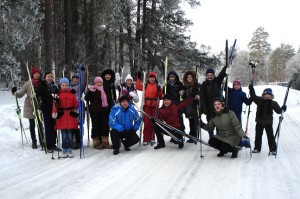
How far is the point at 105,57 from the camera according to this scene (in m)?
24.2

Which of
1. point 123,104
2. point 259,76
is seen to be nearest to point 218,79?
point 123,104

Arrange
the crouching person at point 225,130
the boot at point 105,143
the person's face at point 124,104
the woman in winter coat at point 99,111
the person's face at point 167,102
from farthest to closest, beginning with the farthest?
1. the person's face at point 167,102
2. the boot at point 105,143
3. the woman in winter coat at point 99,111
4. the person's face at point 124,104
5. the crouching person at point 225,130

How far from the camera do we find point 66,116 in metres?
6.93

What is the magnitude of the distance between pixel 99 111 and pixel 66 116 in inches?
34.1

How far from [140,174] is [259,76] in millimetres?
70164

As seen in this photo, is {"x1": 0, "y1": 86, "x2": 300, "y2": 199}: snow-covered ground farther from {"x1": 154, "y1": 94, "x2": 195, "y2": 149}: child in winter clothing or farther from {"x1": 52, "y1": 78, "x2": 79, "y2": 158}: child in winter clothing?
{"x1": 52, "y1": 78, "x2": 79, "y2": 158}: child in winter clothing

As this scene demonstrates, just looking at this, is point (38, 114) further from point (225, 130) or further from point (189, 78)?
point (225, 130)

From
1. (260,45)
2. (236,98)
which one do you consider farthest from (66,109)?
(260,45)

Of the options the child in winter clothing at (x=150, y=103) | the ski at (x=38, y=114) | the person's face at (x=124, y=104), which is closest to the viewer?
the ski at (x=38, y=114)

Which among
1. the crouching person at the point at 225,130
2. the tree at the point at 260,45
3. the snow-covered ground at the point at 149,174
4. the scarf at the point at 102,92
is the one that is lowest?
the snow-covered ground at the point at 149,174

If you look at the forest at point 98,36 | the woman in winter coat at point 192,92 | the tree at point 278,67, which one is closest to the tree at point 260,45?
the tree at point 278,67

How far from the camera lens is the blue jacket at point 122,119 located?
7.23m

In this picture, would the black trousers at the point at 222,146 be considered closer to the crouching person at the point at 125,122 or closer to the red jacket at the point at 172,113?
the red jacket at the point at 172,113

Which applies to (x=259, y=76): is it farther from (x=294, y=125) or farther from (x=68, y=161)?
(x=68, y=161)
